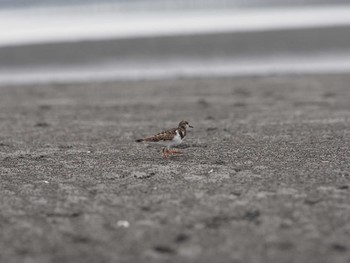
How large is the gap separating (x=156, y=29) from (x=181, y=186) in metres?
12.9

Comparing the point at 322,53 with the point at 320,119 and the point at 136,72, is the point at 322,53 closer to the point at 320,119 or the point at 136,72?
the point at 136,72

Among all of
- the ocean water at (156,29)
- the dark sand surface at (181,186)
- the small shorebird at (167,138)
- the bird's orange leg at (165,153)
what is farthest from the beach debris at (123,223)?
the ocean water at (156,29)

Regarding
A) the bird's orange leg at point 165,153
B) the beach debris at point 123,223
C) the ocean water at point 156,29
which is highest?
the ocean water at point 156,29

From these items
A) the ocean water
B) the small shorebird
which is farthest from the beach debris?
the ocean water

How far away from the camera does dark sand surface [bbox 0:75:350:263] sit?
4.42 meters

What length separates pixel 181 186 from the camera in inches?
229

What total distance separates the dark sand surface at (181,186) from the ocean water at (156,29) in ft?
16.4

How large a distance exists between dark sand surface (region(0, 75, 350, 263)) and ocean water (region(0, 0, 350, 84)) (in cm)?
500

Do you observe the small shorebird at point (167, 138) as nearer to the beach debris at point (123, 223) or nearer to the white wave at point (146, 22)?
the beach debris at point (123, 223)

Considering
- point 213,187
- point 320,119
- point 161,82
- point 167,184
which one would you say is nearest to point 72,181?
point 167,184

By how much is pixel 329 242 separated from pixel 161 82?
10411 millimetres

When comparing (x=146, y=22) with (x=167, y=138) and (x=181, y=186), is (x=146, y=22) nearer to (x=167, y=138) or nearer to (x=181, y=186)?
(x=167, y=138)

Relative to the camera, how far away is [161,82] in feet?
47.9

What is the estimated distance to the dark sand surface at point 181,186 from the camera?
4418 mm
